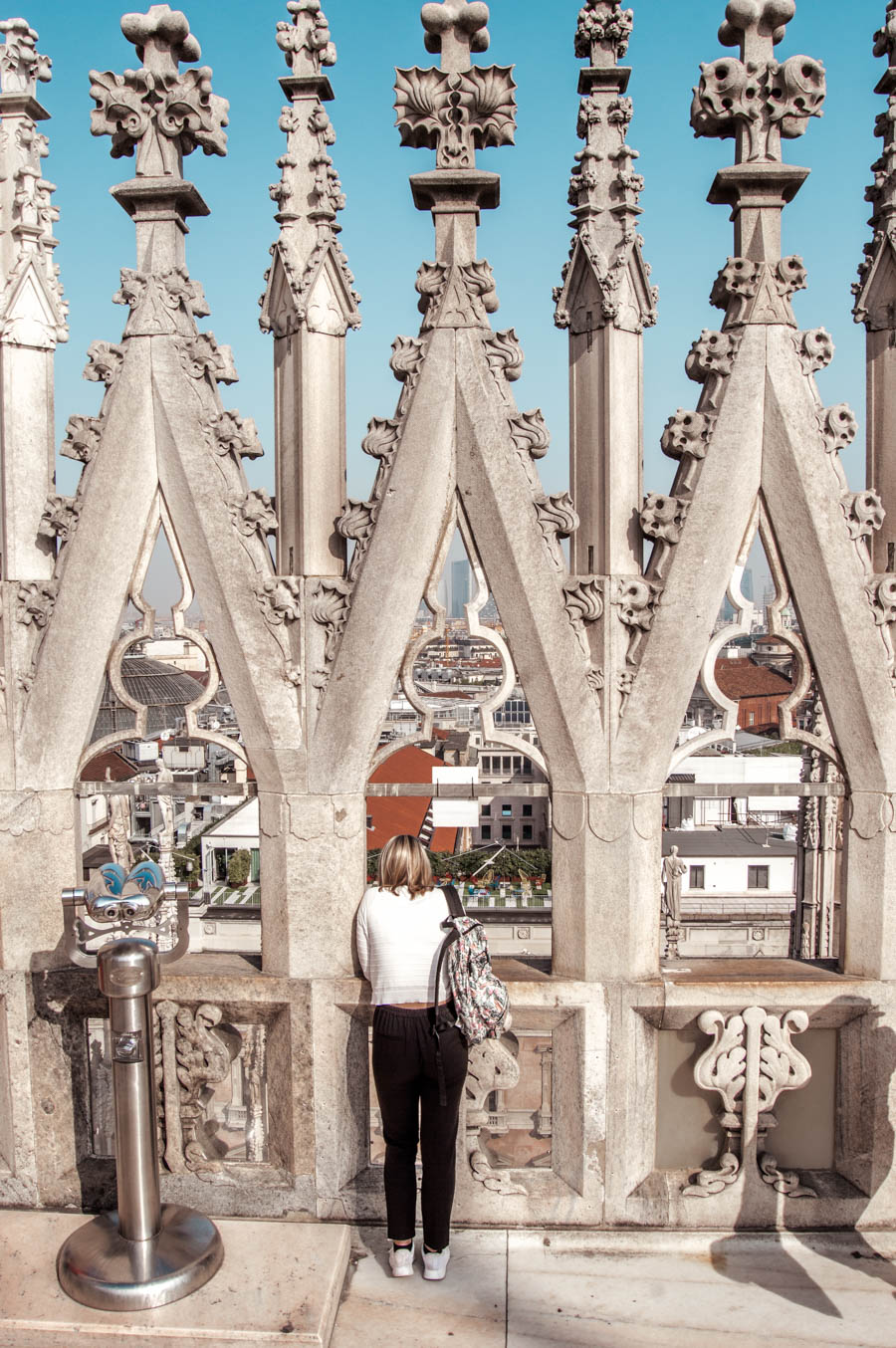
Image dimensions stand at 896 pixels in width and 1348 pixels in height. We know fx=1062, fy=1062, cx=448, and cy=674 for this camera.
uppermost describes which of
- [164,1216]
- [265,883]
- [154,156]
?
[154,156]

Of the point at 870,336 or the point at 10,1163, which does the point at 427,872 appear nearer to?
the point at 10,1163

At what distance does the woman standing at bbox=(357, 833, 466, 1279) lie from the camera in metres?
4.22

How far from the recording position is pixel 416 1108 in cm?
432

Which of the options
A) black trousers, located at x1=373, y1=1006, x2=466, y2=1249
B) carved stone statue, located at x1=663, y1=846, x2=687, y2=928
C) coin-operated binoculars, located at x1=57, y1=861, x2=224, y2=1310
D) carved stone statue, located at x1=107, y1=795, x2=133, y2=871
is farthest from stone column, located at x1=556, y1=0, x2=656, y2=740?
carved stone statue, located at x1=663, y1=846, x2=687, y2=928

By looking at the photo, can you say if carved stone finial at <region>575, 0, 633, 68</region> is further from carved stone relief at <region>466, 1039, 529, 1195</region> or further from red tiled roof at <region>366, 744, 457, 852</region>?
carved stone relief at <region>466, 1039, 529, 1195</region>

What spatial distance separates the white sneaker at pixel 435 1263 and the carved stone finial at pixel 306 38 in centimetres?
517

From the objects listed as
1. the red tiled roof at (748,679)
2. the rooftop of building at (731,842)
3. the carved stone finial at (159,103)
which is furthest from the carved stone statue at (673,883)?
the rooftop of building at (731,842)

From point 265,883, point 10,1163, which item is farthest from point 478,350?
point 10,1163

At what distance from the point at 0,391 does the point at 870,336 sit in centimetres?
412

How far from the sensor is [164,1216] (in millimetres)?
4449

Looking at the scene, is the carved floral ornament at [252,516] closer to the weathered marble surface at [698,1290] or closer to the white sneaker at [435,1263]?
the white sneaker at [435,1263]

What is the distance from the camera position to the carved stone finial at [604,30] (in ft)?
15.2

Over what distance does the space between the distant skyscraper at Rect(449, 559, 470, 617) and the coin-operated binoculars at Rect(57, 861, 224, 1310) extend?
1.74 metres

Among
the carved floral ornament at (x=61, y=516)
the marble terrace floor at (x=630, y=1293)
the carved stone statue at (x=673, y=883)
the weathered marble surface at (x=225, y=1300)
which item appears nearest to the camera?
the weathered marble surface at (x=225, y=1300)
